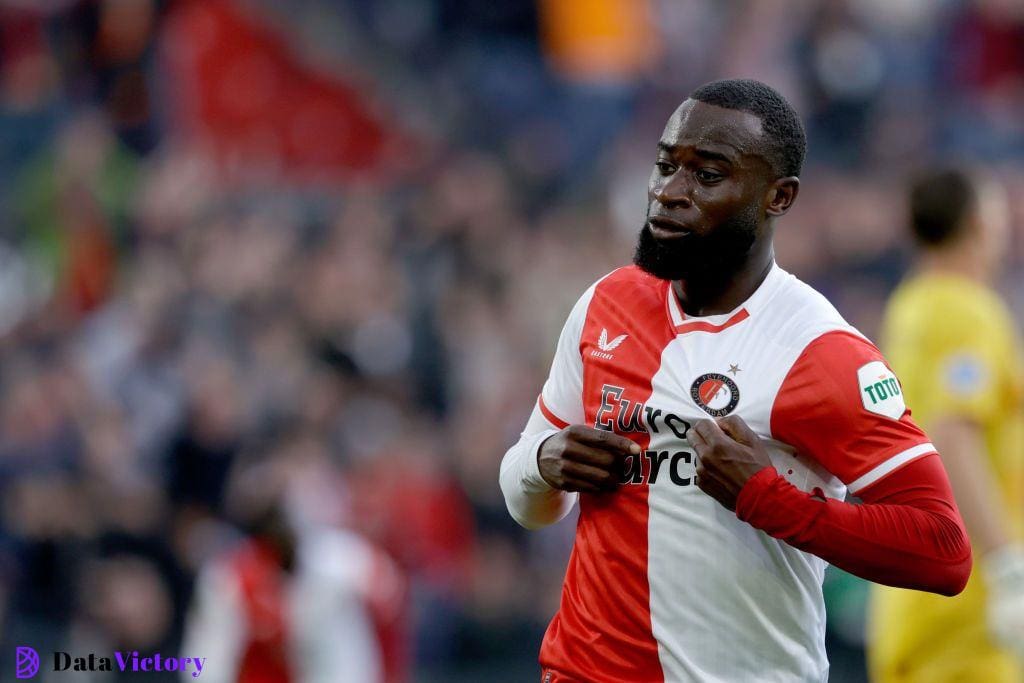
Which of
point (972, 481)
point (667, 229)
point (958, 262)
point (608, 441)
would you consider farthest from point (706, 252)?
point (958, 262)

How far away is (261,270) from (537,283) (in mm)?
1647

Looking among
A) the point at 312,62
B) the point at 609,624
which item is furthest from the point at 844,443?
the point at 312,62

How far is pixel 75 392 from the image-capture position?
28.1ft

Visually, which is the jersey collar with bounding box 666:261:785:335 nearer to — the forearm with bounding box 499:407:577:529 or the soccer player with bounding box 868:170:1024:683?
the forearm with bounding box 499:407:577:529

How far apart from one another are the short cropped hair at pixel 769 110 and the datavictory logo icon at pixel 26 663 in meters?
4.81

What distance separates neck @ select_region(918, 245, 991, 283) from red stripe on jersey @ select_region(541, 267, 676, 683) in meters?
1.96

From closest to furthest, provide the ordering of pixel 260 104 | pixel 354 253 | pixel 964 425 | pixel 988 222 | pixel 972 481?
1. pixel 972 481
2. pixel 964 425
3. pixel 988 222
4. pixel 354 253
5. pixel 260 104

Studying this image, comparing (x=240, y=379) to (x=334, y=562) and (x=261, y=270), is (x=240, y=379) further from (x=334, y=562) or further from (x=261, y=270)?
(x=334, y=562)

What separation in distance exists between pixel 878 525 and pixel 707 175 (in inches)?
31.5

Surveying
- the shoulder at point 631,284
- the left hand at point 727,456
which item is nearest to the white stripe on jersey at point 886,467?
the left hand at point 727,456

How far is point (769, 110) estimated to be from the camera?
11.2ft

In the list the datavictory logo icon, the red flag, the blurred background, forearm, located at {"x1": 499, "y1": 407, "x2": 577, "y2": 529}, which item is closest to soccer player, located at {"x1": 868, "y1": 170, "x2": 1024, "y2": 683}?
forearm, located at {"x1": 499, "y1": 407, "x2": 577, "y2": 529}

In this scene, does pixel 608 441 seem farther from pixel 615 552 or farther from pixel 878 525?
pixel 878 525

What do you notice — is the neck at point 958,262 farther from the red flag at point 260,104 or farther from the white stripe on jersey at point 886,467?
the red flag at point 260,104
